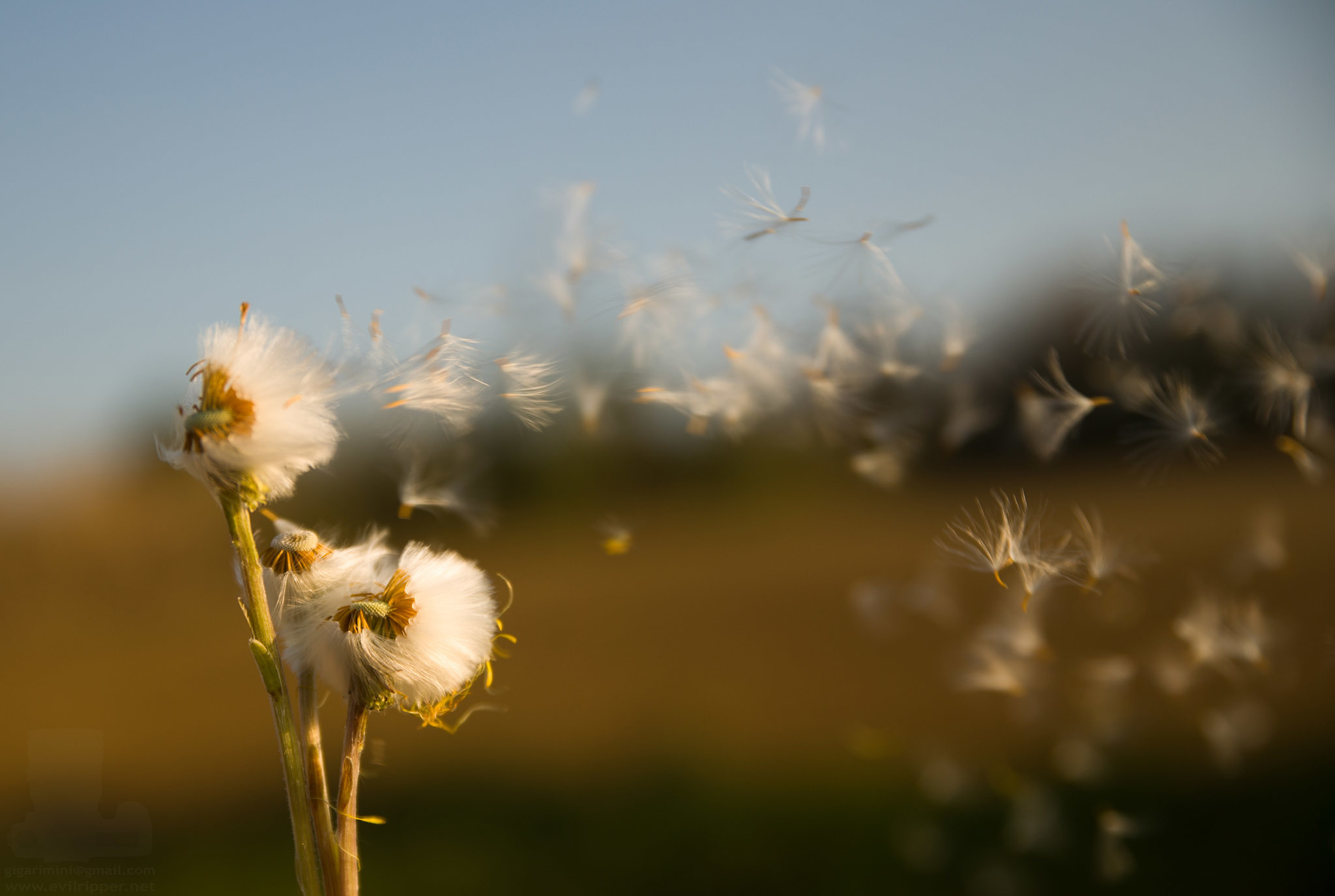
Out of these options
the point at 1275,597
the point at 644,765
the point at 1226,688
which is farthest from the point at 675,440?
the point at 1275,597

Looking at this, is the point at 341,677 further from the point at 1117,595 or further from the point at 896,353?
the point at 1117,595

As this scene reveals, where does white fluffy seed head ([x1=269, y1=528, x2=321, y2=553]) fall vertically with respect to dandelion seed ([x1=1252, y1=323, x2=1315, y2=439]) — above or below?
below

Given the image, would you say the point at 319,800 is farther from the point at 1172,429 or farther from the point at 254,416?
the point at 1172,429

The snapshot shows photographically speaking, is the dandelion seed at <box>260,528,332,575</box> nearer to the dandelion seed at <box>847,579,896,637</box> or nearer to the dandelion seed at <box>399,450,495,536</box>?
the dandelion seed at <box>399,450,495,536</box>

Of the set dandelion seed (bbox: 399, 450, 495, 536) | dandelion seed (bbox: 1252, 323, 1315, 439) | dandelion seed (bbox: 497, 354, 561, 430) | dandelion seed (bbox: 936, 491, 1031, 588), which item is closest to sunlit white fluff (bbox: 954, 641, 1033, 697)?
dandelion seed (bbox: 1252, 323, 1315, 439)

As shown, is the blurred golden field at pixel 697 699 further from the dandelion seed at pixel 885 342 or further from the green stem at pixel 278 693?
the dandelion seed at pixel 885 342
